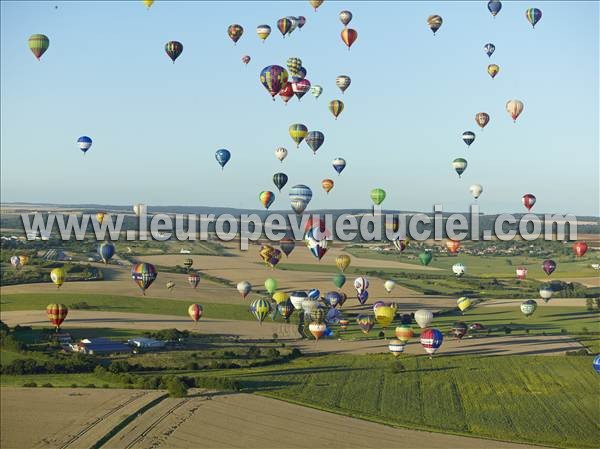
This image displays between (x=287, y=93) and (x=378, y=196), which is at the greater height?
(x=287, y=93)

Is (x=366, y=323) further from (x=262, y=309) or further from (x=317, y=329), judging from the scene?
(x=262, y=309)

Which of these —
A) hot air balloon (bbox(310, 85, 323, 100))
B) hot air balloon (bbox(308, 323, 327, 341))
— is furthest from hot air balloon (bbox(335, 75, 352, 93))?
hot air balloon (bbox(308, 323, 327, 341))

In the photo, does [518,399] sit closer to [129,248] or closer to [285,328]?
[285,328]

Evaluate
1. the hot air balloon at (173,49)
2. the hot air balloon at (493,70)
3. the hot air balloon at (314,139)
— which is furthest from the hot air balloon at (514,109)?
the hot air balloon at (173,49)

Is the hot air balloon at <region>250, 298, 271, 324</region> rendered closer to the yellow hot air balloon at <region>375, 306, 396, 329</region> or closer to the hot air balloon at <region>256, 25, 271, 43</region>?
the yellow hot air balloon at <region>375, 306, 396, 329</region>

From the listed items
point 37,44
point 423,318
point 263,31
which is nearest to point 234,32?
point 263,31

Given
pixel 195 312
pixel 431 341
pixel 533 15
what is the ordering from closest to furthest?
pixel 431 341
pixel 533 15
pixel 195 312

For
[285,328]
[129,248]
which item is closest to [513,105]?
[285,328]
